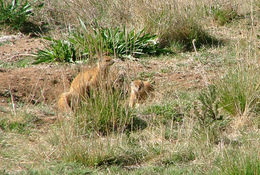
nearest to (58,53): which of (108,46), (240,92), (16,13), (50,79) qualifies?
(108,46)

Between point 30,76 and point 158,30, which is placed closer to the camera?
point 30,76

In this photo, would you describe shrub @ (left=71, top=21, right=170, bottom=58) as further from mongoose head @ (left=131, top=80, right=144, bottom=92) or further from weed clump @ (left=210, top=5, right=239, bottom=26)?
weed clump @ (left=210, top=5, right=239, bottom=26)

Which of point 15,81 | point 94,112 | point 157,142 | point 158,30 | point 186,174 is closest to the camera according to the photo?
point 186,174

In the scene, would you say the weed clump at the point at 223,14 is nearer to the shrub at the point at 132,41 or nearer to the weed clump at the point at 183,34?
the weed clump at the point at 183,34

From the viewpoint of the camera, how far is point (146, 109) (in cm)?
829

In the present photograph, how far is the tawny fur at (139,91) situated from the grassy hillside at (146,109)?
26 centimetres

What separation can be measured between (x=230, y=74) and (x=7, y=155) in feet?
12.5

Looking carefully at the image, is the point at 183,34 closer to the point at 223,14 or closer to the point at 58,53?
the point at 223,14

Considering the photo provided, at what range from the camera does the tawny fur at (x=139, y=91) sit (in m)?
9.41

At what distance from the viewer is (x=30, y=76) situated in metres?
9.98

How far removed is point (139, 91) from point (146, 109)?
1.27 meters

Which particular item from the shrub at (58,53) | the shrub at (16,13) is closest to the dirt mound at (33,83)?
the shrub at (58,53)

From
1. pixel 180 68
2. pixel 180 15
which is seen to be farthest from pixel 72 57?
pixel 180 15

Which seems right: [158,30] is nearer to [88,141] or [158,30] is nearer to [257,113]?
[257,113]
